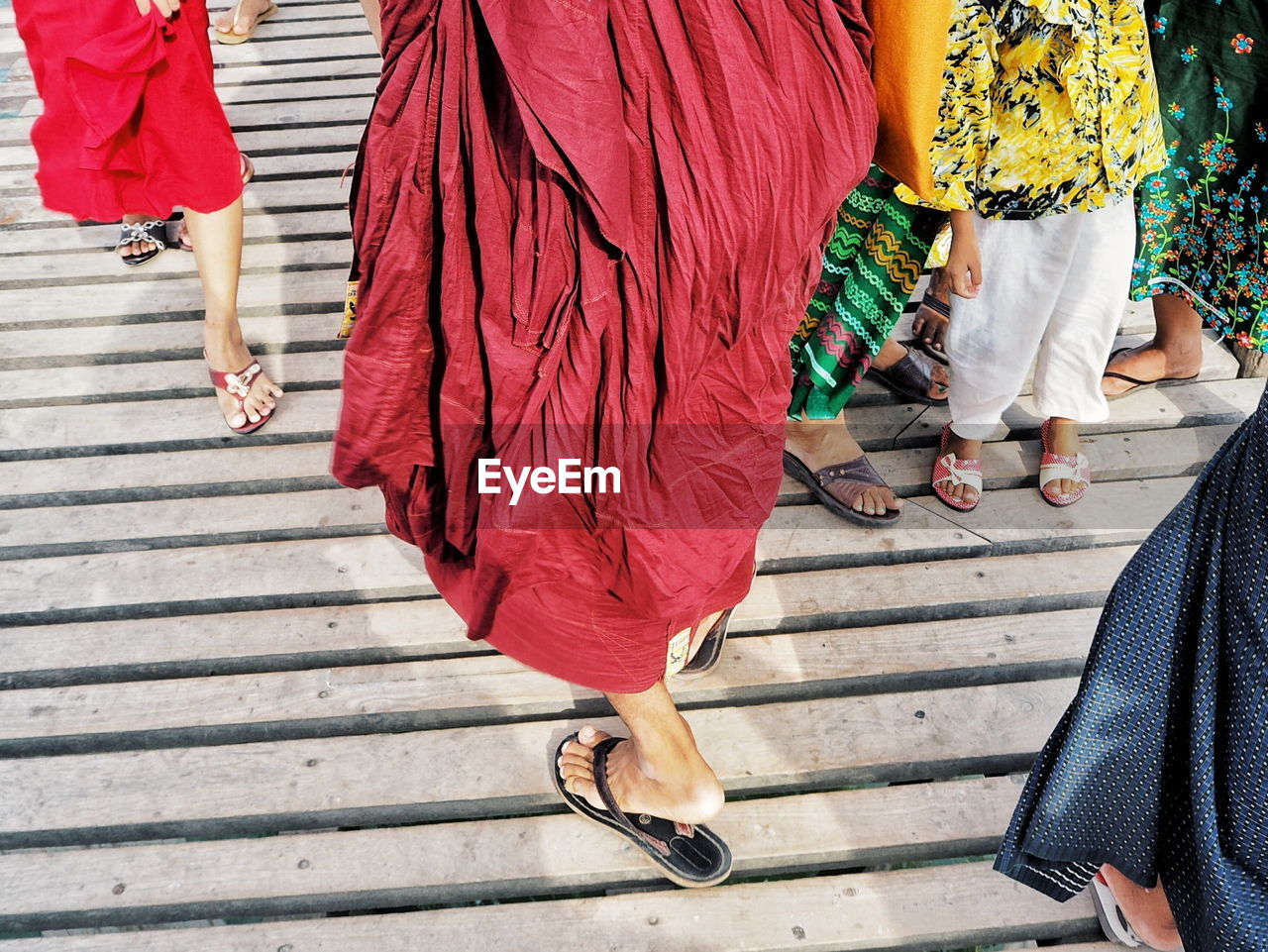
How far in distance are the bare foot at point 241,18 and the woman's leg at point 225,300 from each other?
2.11 meters

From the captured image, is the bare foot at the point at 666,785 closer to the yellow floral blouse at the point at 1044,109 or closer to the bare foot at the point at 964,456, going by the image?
the bare foot at the point at 964,456

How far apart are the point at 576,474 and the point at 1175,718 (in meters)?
0.85

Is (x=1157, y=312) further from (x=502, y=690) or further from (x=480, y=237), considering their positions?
(x=480, y=237)

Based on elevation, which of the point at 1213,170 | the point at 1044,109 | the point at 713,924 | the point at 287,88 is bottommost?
the point at 713,924

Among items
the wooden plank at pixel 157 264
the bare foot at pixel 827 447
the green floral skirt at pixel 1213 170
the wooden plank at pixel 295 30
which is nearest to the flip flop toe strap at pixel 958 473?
the bare foot at pixel 827 447

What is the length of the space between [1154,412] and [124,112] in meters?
2.52

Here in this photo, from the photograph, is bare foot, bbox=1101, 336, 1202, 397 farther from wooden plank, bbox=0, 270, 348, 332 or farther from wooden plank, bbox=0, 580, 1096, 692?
wooden plank, bbox=0, 270, 348, 332

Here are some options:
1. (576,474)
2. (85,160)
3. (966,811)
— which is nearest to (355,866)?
(576,474)

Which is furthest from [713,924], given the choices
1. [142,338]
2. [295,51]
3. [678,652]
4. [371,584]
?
[295,51]

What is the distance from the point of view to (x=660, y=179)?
3.47ft

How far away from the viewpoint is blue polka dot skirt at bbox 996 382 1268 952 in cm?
117

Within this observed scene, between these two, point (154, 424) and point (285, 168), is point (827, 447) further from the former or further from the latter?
point (285, 168)

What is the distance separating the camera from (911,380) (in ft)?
8.32

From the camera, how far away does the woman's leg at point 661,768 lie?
1.60 m
